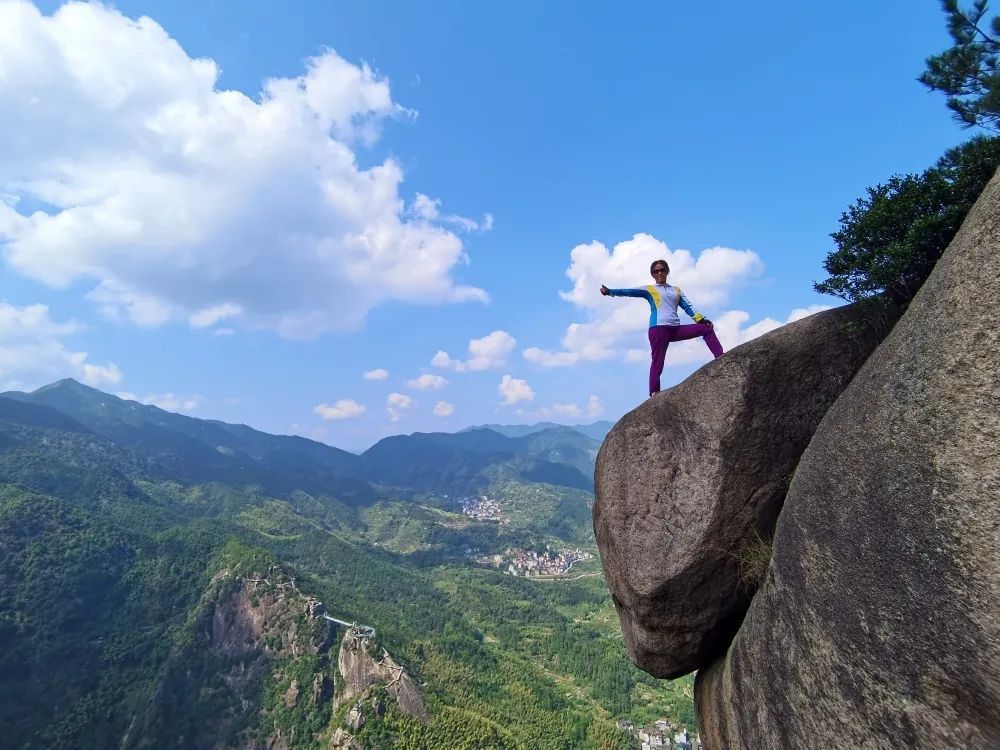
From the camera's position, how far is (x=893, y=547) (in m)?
5.23

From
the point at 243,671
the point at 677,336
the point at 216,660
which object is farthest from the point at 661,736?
the point at 677,336

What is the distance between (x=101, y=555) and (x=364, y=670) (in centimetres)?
11233

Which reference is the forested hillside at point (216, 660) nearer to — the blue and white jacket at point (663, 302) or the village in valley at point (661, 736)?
the village in valley at point (661, 736)

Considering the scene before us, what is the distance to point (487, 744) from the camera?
233 feet

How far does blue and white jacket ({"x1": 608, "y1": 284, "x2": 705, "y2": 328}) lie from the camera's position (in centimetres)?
1123

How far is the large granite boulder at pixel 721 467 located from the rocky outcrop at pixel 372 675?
82287 mm

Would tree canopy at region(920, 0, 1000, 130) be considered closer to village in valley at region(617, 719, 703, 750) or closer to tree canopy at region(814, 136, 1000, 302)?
tree canopy at region(814, 136, 1000, 302)

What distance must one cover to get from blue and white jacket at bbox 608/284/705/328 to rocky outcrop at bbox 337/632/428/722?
276ft

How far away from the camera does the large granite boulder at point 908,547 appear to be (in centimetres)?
453

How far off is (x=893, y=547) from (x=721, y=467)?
3.66m

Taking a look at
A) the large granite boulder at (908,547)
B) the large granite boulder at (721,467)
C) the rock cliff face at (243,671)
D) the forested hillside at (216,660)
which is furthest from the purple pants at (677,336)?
the rock cliff face at (243,671)

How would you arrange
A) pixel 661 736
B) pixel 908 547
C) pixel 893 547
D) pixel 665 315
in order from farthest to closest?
pixel 661 736, pixel 665 315, pixel 893 547, pixel 908 547

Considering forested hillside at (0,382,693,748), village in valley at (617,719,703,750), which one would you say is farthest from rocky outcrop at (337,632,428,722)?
village in valley at (617,719,703,750)

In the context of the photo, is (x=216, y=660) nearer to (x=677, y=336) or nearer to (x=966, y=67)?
(x=677, y=336)
